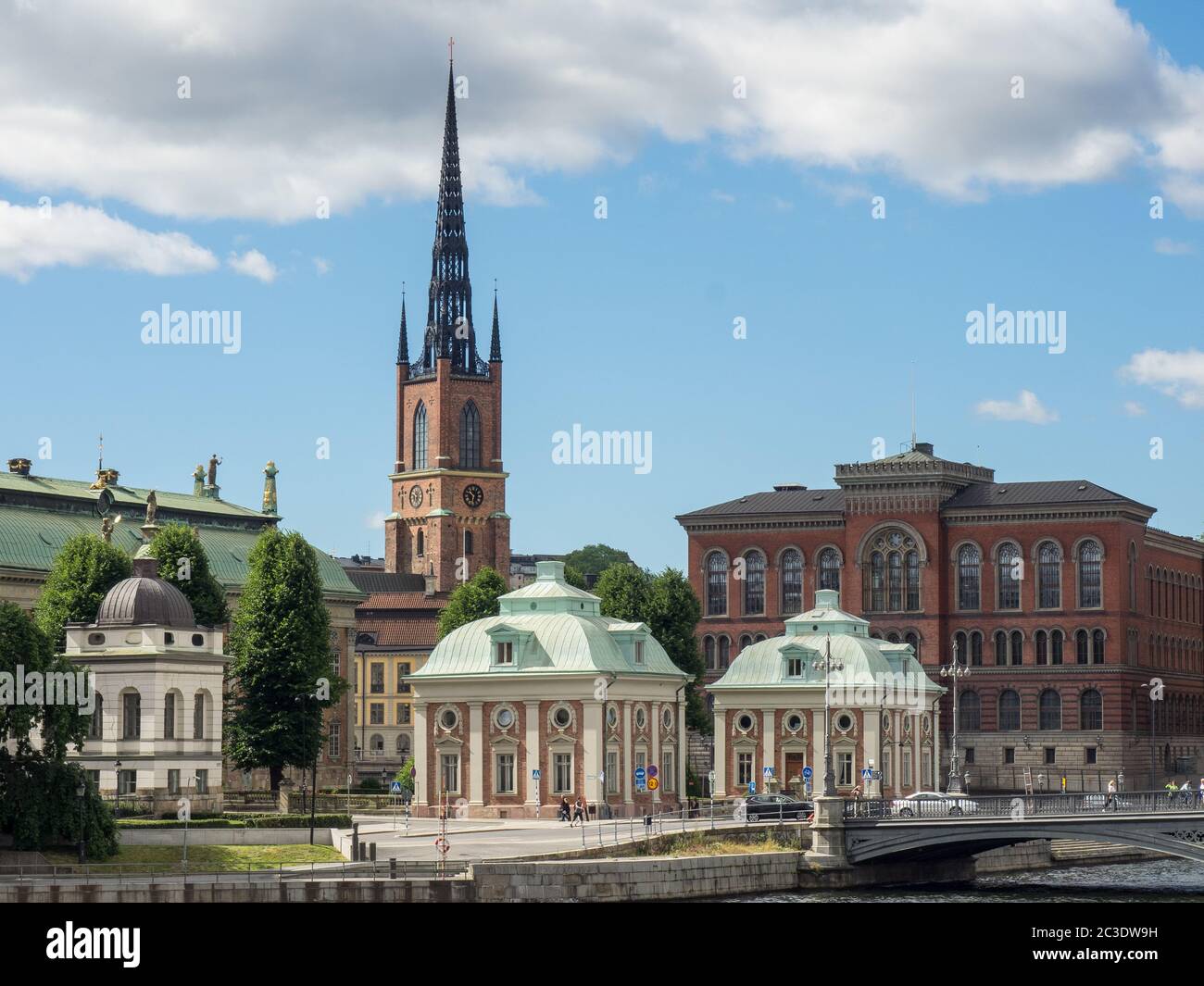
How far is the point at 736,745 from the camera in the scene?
125562 millimetres

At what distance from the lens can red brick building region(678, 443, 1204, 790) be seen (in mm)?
156000

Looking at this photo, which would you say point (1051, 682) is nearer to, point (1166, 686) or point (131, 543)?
point (1166, 686)

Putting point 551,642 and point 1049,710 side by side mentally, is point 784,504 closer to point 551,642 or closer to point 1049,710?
point 1049,710

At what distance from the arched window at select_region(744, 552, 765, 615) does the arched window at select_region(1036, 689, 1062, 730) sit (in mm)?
20388

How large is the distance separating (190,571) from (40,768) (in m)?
33.4

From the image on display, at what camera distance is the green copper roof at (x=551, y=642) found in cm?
10969

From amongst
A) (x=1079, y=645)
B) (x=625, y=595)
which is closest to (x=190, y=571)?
(x=625, y=595)

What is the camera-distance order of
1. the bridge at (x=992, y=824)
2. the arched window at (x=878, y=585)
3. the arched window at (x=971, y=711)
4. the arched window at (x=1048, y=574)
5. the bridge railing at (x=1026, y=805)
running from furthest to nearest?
the arched window at (x=878, y=585), the arched window at (x=971, y=711), the arched window at (x=1048, y=574), the bridge railing at (x=1026, y=805), the bridge at (x=992, y=824)

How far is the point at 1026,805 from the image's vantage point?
9181 centimetres

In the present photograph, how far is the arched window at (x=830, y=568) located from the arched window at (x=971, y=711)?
38.9ft

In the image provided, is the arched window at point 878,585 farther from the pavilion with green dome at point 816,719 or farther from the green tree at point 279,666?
the green tree at point 279,666

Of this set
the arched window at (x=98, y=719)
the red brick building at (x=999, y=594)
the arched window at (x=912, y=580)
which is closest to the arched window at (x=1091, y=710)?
the red brick building at (x=999, y=594)
